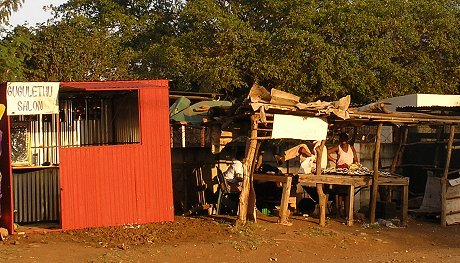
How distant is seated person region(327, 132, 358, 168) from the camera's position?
14.5m

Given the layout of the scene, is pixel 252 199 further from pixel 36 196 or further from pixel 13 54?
pixel 13 54

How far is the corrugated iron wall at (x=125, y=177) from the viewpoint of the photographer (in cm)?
1176

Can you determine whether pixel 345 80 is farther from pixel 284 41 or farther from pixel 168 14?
pixel 168 14

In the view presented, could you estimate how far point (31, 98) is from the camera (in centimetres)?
1133

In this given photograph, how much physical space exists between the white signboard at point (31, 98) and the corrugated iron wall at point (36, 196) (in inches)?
74.8

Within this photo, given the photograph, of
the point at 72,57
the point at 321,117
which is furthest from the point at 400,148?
the point at 72,57

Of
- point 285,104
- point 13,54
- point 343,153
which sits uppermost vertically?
point 13,54

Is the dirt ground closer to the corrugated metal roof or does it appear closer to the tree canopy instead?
the corrugated metal roof

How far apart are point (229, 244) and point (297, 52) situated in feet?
28.9

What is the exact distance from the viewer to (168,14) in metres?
29.0

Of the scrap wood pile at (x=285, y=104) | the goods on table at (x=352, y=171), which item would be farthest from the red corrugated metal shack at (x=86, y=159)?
the goods on table at (x=352, y=171)

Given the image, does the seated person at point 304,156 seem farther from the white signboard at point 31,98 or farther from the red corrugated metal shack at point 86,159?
the white signboard at point 31,98

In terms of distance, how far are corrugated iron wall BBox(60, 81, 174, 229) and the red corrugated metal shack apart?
0.06 ft

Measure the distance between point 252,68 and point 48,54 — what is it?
622cm
